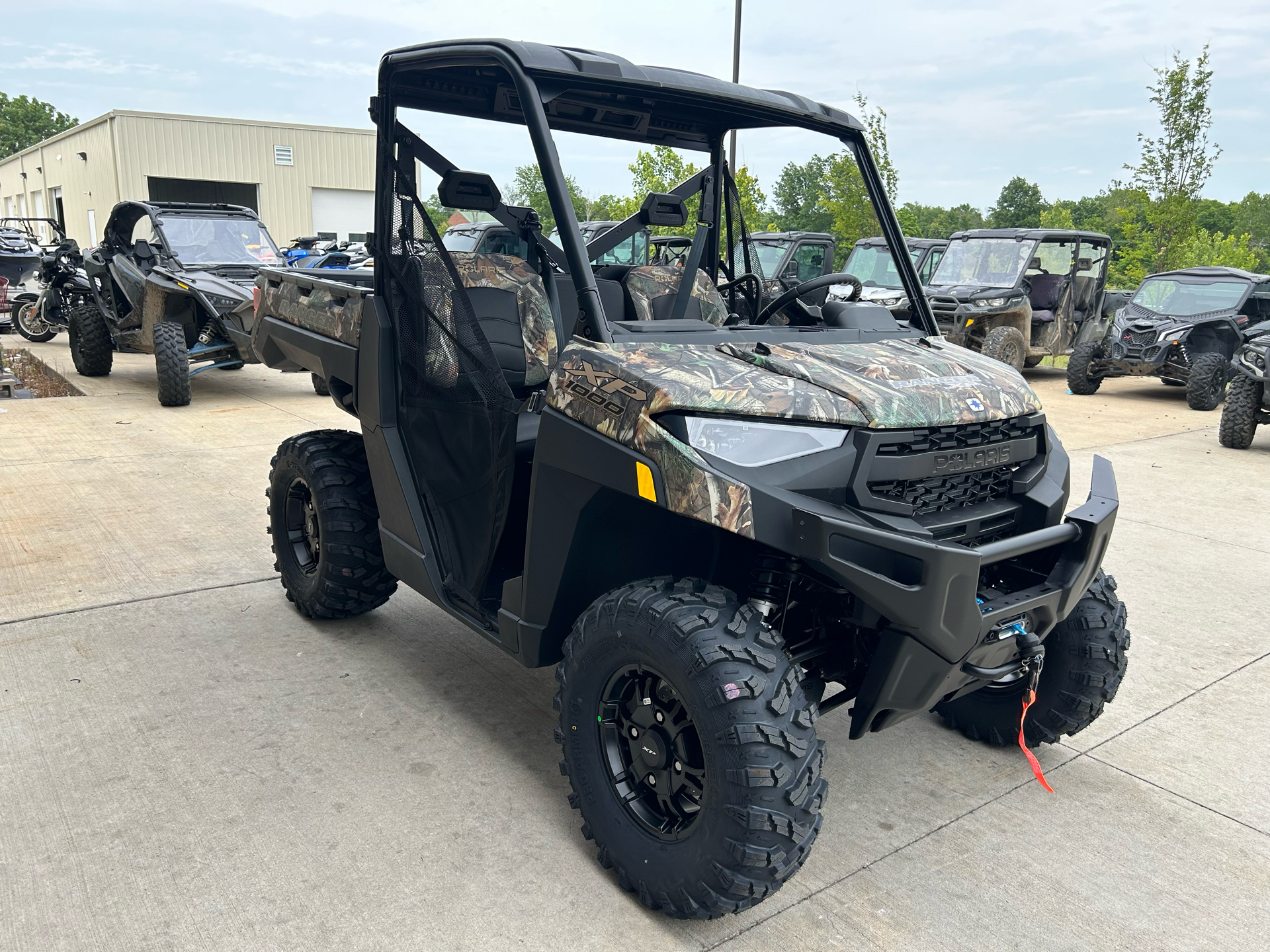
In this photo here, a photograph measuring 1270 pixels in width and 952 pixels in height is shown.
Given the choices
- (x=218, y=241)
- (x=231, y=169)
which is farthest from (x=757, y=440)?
(x=231, y=169)

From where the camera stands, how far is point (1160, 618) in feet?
14.9

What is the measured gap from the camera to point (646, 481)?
226 cm

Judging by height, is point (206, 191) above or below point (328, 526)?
above

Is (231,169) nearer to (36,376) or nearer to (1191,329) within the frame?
(36,376)

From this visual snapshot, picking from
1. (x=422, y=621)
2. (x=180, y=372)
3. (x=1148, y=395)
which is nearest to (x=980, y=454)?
(x=422, y=621)

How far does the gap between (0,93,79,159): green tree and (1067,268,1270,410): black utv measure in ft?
281

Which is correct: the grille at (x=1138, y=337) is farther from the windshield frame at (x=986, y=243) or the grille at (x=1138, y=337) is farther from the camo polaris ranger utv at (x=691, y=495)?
the camo polaris ranger utv at (x=691, y=495)

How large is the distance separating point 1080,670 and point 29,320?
1676cm

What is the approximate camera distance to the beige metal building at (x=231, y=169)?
38125 millimetres

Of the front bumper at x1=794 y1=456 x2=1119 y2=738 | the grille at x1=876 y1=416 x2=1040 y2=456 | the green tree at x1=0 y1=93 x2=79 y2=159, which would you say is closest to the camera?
the front bumper at x1=794 y1=456 x2=1119 y2=738

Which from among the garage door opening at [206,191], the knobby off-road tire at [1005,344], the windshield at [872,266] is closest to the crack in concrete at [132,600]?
the windshield at [872,266]

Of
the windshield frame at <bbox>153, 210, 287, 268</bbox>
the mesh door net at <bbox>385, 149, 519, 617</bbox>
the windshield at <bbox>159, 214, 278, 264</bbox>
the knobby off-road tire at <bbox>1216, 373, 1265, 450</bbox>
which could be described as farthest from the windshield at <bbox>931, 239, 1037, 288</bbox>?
the mesh door net at <bbox>385, 149, 519, 617</bbox>

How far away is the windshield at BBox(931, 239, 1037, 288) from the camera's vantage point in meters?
13.8

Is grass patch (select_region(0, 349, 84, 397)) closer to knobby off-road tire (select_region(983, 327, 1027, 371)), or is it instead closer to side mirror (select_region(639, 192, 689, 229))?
side mirror (select_region(639, 192, 689, 229))
